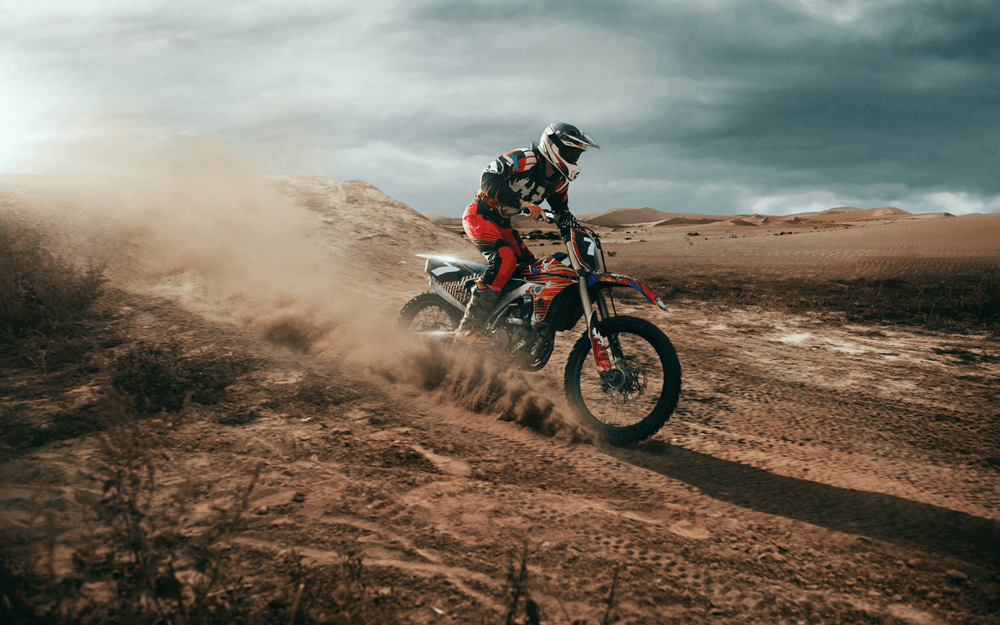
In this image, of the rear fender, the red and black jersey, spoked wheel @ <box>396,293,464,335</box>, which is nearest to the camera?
the rear fender

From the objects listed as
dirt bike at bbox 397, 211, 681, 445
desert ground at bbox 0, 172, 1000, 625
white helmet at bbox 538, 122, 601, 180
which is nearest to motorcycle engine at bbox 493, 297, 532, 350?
dirt bike at bbox 397, 211, 681, 445

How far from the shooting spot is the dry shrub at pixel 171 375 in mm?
4648

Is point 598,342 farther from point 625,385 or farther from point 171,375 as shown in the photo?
point 171,375

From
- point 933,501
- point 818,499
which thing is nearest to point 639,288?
point 818,499

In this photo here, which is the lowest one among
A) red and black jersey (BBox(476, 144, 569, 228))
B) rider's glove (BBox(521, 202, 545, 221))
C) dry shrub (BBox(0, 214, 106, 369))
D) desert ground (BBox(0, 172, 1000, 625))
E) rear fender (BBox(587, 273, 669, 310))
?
desert ground (BBox(0, 172, 1000, 625))

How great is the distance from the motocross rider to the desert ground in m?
0.64

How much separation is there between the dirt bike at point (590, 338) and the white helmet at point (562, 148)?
0.43m

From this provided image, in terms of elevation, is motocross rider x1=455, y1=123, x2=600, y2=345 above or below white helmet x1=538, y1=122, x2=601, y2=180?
Result: below

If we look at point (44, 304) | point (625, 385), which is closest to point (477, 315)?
point (625, 385)

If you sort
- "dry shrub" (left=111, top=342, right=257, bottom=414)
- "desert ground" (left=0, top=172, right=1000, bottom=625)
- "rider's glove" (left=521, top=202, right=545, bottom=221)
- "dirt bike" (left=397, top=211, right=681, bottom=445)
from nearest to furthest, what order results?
→ "desert ground" (left=0, top=172, right=1000, bottom=625) < "dirt bike" (left=397, top=211, right=681, bottom=445) < "dry shrub" (left=111, top=342, right=257, bottom=414) < "rider's glove" (left=521, top=202, right=545, bottom=221)

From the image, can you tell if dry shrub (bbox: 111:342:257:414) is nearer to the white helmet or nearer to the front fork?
the front fork

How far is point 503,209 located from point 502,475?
2.83 m

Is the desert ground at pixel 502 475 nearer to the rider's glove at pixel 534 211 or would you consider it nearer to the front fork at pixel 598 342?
the front fork at pixel 598 342

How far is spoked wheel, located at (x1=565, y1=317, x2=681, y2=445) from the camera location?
165 inches
